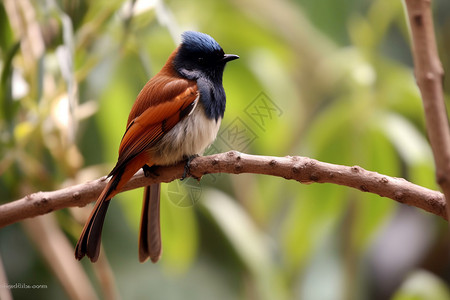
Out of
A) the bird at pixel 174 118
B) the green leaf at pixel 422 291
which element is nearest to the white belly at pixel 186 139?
the bird at pixel 174 118

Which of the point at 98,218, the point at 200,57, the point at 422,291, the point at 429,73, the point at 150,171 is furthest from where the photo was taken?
the point at 422,291

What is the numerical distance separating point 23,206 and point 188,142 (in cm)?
53

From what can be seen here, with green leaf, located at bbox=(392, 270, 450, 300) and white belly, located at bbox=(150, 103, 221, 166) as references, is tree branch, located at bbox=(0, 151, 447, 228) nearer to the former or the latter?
white belly, located at bbox=(150, 103, 221, 166)

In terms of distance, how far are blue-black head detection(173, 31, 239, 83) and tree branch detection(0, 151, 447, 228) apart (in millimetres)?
464

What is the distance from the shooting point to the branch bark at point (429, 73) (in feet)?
2.28

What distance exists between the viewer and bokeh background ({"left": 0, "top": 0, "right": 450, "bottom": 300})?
2047 mm

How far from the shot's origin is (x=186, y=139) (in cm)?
171

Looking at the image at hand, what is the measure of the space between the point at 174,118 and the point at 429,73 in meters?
1.10

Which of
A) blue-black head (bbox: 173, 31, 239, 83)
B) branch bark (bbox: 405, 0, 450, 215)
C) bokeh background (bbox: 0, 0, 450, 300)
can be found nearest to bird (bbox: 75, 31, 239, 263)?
blue-black head (bbox: 173, 31, 239, 83)

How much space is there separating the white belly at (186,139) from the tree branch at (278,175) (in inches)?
5.1

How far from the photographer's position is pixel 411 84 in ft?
7.30

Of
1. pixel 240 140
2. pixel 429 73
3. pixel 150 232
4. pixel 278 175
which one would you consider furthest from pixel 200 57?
pixel 429 73

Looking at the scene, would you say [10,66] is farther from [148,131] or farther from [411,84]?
[411,84]

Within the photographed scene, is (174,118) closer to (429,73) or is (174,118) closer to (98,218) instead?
(98,218)
